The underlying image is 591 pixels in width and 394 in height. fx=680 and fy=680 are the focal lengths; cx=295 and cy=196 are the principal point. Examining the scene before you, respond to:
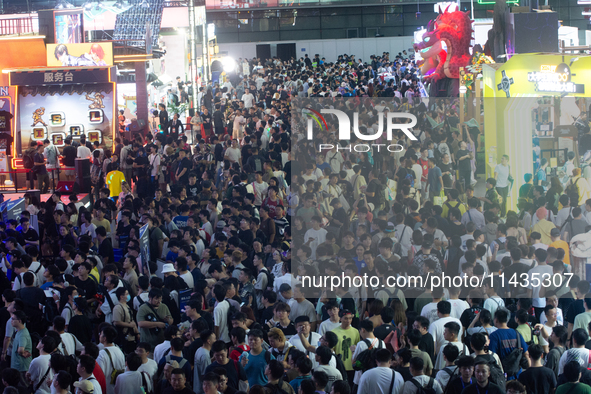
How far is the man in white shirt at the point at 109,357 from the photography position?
255 inches

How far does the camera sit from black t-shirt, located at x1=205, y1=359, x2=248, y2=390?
608cm

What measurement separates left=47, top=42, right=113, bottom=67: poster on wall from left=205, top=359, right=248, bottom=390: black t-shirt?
740 inches

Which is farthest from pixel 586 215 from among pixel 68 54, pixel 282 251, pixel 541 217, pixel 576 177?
pixel 68 54

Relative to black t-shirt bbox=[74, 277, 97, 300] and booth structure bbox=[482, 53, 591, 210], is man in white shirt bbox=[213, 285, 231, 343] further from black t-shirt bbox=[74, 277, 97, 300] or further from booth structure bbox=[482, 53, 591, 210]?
booth structure bbox=[482, 53, 591, 210]

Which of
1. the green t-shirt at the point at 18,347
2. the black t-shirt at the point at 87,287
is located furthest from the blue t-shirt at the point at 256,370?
the black t-shirt at the point at 87,287

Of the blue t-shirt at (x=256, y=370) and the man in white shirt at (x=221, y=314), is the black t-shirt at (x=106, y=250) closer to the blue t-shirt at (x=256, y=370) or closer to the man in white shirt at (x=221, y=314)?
the man in white shirt at (x=221, y=314)

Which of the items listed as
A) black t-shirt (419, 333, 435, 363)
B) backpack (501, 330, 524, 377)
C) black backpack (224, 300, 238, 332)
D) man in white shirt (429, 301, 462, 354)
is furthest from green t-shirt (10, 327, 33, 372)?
backpack (501, 330, 524, 377)

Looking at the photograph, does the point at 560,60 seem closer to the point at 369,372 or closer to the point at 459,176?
the point at 459,176

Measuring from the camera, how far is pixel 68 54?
2370cm

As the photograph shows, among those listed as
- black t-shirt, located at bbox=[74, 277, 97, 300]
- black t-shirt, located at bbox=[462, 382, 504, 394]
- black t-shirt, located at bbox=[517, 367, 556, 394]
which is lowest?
black t-shirt, located at bbox=[517, 367, 556, 394]

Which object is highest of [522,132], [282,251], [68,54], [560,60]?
[68,54]

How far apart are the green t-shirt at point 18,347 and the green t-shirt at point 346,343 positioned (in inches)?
129

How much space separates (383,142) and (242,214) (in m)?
5.33

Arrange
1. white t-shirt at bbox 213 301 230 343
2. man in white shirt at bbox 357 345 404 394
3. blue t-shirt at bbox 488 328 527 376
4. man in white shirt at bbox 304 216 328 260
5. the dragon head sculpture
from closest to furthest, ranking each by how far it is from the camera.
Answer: man in white shirt at bbox 357 345 404 394 → blue t-shirt at bbox 488 328 527 376 → white t-shirt at bbox 213 301 230 343 → man in white shirt at bbox 304 216 328 260 → the dragon head sculpture
